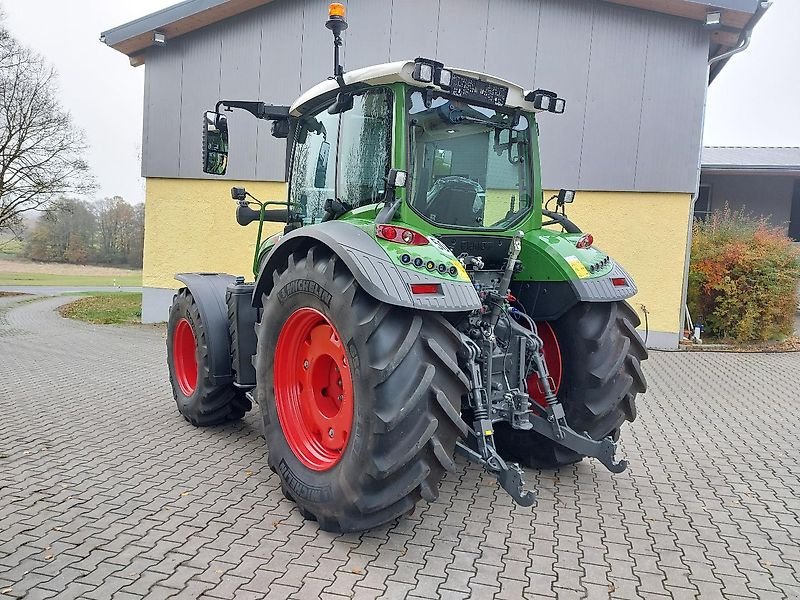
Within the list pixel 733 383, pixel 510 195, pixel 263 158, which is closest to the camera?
pixel 510 195

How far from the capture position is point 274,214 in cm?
499

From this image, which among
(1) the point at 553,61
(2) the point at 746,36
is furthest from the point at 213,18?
(2) the point at 746,36

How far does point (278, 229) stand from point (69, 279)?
80.3 ft

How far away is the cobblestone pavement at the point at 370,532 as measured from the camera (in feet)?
9.63

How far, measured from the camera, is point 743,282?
35.5ft

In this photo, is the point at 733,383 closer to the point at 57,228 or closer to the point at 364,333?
the point at 364,333

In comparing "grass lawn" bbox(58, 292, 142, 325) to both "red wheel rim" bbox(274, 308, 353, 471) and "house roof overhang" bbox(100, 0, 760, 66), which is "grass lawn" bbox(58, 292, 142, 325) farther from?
"red wheel rim" bbox(274, 308, 353, 471)

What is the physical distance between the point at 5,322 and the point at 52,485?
1113 cm

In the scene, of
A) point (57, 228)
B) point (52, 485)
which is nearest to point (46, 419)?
point (52, 485)

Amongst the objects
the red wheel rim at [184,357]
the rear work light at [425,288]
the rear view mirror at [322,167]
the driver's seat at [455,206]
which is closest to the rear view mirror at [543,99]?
the driver's seat at [455,206]

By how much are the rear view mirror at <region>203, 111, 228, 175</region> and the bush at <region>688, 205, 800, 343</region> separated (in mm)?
9113

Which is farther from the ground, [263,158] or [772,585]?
[263,158]

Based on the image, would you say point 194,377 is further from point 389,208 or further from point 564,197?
point 564,197

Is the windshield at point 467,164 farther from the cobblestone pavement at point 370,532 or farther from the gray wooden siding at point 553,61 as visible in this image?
the gray wooden siding at point 553,61
